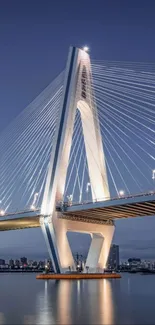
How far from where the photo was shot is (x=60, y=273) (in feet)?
95.9

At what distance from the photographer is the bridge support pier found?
28859mm

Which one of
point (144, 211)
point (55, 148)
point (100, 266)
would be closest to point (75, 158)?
point (55, 148)

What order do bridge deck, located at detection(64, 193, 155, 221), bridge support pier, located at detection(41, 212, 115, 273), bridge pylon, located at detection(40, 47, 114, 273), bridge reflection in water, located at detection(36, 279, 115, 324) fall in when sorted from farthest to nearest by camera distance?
bridge support pier, located at detection(41, 212, 115, 273) → bridge pylon, located at detection(40, 47, 114, 273) → bridge deck, located at detection(64, 193, 155, 221) → bridge reflection in water, located at detection(36, 279, 115, 324)

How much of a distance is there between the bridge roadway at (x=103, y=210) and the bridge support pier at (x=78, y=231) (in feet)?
1.27

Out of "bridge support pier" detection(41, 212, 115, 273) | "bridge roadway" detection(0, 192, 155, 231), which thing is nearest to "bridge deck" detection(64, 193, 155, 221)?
"bridge roadway" detection(0, 192, 155, 231)

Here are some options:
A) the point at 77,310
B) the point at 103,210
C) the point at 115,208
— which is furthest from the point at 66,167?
the point at 77,310

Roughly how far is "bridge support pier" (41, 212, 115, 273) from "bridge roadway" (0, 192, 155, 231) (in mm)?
387

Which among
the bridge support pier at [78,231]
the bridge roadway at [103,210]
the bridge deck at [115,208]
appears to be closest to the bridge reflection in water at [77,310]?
the bridge deck at [115,208]

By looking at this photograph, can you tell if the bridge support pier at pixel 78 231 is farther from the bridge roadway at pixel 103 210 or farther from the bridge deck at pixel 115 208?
the bridge deck at pixel 115 208

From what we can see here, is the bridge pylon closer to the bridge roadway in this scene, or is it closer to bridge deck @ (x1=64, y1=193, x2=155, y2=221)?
the bridge roadway

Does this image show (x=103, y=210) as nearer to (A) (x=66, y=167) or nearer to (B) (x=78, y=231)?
(B) (x=78, y=231)

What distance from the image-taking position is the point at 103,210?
95.9ft

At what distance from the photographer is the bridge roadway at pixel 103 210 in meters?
26.4

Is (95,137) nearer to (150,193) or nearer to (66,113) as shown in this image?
(66,113)
